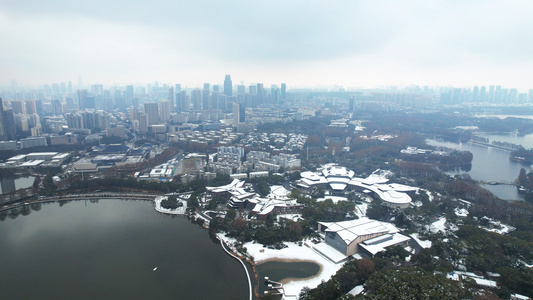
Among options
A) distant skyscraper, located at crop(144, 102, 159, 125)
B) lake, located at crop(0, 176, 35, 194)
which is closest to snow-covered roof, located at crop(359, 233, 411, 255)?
lake, located at crop(0, 176, 35, 194)

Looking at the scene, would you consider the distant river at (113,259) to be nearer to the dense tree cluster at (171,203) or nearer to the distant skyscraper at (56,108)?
the dense tree cluster at (171,203)

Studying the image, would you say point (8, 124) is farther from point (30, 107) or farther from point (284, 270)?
point (284, 270)

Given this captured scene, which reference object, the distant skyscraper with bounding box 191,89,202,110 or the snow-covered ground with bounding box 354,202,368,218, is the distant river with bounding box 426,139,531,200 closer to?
the snow-covered ground with bounding box 354,202,368,218

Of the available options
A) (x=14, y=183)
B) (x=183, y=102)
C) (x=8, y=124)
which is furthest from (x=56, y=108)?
(x=14, y=183)

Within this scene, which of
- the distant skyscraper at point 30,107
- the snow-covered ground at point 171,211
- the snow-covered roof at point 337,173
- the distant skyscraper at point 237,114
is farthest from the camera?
the distant skyscraper at point 30,107

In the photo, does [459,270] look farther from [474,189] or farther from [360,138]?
[360,138]

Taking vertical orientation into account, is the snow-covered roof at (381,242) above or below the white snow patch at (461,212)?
above

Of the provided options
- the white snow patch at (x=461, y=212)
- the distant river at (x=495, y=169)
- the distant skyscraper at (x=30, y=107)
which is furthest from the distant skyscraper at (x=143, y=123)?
the white snow patch at (x=461, y=212)
